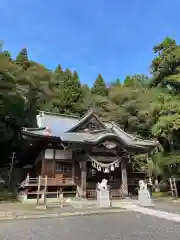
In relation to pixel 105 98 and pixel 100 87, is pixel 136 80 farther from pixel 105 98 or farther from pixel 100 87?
pixel 105 98

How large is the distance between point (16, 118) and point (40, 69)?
647 inches

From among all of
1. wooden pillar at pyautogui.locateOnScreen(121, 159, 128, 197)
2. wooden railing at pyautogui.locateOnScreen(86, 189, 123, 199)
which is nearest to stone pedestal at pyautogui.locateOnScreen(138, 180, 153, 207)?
wooden pillar at pyautogui.locateOnScreen(121, 159, 128, 197)

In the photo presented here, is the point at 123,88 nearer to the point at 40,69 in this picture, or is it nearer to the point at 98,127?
the point at 40,69

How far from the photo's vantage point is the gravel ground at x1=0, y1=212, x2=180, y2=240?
596cm

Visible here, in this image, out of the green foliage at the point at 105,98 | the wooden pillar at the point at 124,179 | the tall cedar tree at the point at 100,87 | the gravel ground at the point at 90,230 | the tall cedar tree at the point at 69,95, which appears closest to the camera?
the gravel ground at the point at 90,230

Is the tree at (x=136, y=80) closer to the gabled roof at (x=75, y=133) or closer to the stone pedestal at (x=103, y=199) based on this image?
the gabled roof at (x=75, y=133)

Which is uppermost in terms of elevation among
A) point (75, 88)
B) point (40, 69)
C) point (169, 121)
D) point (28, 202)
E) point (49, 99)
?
point (40, 69)

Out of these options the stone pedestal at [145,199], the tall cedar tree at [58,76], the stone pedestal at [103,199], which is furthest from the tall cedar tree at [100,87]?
the stone pedestal at [103,199]

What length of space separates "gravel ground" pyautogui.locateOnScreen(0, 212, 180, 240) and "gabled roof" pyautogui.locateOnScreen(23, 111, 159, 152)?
7359mm

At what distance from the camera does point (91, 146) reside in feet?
50.8

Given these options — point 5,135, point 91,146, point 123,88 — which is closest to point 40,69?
point 123,88

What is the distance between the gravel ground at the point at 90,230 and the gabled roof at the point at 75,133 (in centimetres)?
736

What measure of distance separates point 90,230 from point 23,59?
117 ft

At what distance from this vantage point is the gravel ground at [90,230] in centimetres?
596
